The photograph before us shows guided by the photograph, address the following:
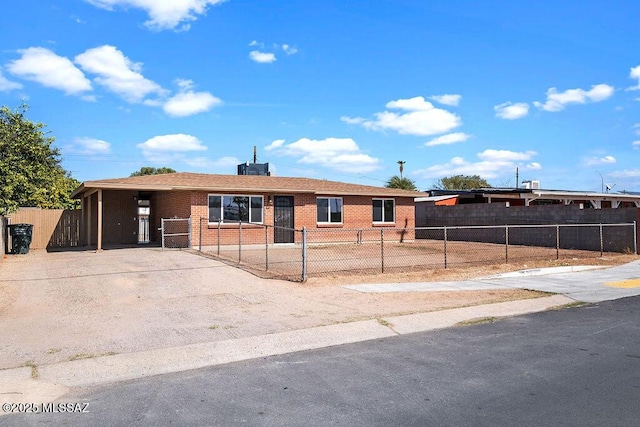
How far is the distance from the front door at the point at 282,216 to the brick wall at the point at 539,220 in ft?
33.7

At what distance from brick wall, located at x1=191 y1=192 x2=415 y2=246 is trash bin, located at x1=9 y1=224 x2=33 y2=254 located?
6.46 m

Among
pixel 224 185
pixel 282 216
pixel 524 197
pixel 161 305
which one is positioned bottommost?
pixel 161 305

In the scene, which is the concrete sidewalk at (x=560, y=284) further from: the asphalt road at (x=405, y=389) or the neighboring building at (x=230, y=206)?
the neighboring building at (x=230, y=206)

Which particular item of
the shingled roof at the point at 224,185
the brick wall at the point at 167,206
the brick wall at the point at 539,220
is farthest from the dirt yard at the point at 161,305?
the brick wall at the point at 539,220

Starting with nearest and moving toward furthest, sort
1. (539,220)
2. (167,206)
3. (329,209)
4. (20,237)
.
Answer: (20,237)
(167,206)
(329,209)
(539,220)

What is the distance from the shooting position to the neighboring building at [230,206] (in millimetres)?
20734

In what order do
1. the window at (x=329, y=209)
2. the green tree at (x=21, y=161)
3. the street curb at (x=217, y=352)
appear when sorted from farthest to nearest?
the window at (x=329, y=209) → the green tree at (x=21, y=161) → the street curb at (x=217, y=352)

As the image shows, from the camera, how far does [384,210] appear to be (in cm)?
2619

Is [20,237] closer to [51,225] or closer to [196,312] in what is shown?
[51,225]

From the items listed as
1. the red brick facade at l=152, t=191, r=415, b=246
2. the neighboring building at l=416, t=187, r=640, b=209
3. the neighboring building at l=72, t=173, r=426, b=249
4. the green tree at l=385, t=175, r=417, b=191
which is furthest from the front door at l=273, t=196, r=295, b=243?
the green tree at l=385, t=175, r=417, b=191

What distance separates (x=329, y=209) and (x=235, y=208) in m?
4.80

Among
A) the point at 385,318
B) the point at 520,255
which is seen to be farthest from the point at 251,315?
the point at 520,255

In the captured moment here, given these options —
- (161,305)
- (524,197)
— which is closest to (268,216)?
(161,305)

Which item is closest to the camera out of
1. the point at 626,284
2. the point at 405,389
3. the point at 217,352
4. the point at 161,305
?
the point at 405,389
